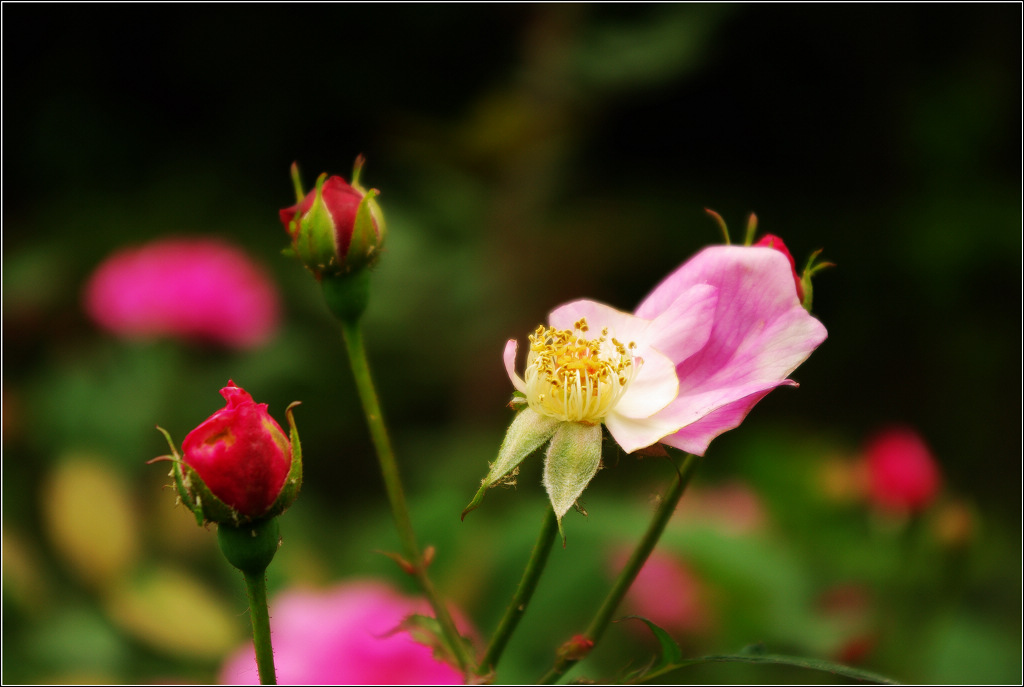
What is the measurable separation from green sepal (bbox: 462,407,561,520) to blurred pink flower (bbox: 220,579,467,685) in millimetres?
135

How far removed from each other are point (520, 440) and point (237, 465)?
0.47 feet

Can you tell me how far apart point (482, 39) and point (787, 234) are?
91 cm

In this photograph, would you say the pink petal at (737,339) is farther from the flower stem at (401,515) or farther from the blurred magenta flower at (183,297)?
the blurred magenta flower at (183,297)

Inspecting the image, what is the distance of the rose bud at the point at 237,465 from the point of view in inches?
18.0

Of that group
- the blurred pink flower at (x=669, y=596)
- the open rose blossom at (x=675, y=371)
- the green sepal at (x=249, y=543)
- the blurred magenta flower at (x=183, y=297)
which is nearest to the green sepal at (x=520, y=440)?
the open rose blossom at (x=675, y=371)

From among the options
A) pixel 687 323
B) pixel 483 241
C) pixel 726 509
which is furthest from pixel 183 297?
pixel 687 323

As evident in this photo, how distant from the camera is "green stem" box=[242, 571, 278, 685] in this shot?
0.45 m

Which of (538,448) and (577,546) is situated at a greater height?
(538,448)

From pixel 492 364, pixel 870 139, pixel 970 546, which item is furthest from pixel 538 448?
pixel 870 139

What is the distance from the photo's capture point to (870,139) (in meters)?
2.57

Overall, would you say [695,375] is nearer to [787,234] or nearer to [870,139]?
[787,234]

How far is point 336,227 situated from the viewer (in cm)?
58

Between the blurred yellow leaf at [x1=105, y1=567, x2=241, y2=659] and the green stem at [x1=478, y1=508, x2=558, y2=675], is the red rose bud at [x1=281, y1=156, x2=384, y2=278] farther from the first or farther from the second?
the blurred yellow leaf at [x1=105, y1=567, x2=241, y2=659]

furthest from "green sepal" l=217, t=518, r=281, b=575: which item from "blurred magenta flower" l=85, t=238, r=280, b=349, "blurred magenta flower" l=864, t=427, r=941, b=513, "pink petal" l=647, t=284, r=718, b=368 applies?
"blurred magenta flower" l=85, t=238, r=280, b=349
